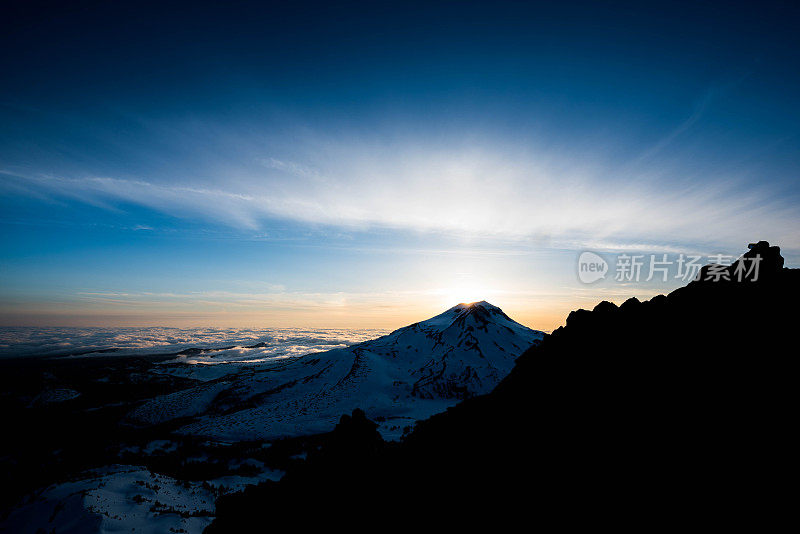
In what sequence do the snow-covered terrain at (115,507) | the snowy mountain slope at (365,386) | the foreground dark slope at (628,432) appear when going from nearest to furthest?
the foreground dark slope at (628,432) < the snow-covered terrain at (115,507) < the snowy mountain slope at (365,386)

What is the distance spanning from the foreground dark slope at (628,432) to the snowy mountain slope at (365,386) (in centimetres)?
7471

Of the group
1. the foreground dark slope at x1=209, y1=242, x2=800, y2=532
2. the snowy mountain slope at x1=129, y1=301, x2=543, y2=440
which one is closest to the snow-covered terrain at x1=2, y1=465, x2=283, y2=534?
the foreground dark slope at x1=209, y1=242, x2=800, y2=532

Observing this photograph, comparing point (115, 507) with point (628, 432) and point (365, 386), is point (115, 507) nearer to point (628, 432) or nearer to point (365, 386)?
point (628, 432)

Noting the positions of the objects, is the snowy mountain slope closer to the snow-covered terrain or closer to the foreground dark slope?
the snow-covered terrain

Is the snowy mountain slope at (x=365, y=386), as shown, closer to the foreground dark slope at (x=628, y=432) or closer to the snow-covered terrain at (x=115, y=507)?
the snow-covered terrain at (x=115, y=507)

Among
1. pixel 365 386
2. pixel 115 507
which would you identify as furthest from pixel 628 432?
pixel 365 386

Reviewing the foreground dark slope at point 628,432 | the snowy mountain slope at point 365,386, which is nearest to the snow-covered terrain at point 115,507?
the foreground dark slope at point 628,432

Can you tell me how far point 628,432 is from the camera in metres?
11.7

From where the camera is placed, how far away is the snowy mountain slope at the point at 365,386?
10156 cm

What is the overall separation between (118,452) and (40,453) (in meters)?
20.9

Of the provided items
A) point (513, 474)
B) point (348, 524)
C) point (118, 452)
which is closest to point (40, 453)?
point (118, 452)

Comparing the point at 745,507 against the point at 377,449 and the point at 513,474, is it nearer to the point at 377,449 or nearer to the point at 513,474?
the point at 513,474

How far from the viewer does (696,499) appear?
9.29 metres

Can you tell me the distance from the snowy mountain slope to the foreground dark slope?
74706 mm
